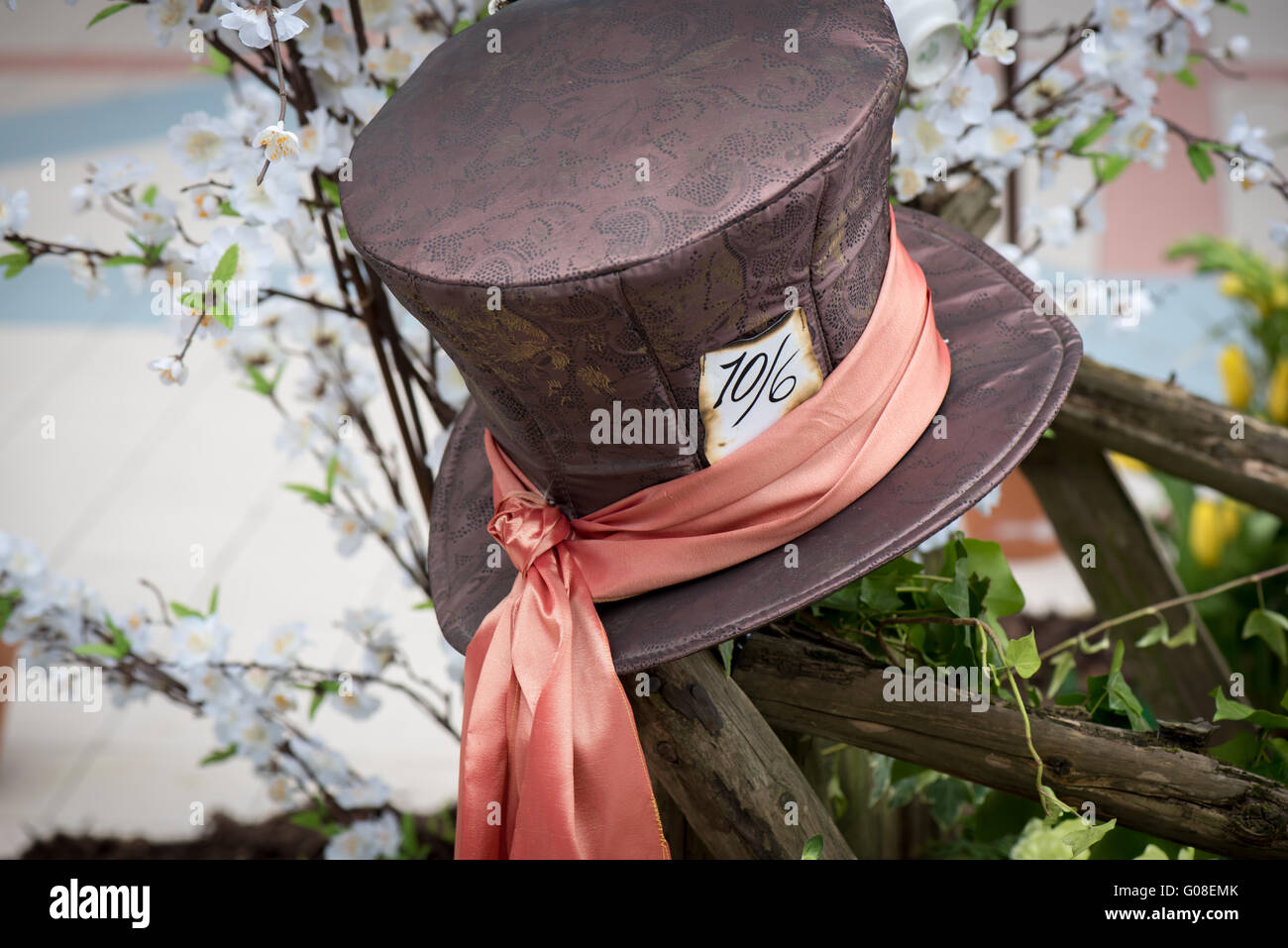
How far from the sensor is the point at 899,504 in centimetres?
87

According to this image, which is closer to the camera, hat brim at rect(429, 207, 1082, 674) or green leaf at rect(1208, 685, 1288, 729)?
hat brim at rect(429, 207, 1082, 674)

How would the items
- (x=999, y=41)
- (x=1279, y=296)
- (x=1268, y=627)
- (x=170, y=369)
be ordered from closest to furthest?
1. (x=170, y=369)
2. (x=999, y=41)
3. (x=1268, y=627)
4. (x=1279, y=296)

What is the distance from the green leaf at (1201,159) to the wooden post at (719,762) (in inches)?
34.5

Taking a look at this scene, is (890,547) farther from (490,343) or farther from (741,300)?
(490,343)

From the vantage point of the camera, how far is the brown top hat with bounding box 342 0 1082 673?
770 mm

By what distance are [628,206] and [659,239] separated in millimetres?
41

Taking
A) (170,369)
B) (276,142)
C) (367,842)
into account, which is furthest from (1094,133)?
(367,842)

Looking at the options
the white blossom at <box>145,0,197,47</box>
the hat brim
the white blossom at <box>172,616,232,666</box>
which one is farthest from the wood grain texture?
the white blossom at <box>145,0,197,47</box>

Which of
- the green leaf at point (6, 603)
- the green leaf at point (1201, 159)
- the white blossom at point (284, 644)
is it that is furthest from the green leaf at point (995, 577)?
the green leaf at point (6, 603)

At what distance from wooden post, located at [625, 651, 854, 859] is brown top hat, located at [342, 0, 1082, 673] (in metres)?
0.13

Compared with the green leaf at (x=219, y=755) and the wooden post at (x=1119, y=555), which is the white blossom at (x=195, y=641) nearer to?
the green leaf at (x=219, y=755)

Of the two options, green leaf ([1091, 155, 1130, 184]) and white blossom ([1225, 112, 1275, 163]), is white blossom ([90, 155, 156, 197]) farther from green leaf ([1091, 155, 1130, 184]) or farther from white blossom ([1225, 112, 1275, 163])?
white blossom ([1225, 112, 1275, 163])

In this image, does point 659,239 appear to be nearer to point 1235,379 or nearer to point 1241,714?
point 1241,714
